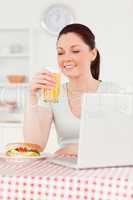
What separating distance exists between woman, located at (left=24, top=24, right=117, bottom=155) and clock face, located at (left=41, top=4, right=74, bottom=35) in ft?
7.53

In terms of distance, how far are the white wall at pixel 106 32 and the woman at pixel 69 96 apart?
2223mm

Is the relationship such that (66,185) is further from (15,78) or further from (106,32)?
(106,32)

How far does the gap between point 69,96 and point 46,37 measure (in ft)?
7.97

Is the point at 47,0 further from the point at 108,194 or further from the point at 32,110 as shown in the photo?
the point at 108,194

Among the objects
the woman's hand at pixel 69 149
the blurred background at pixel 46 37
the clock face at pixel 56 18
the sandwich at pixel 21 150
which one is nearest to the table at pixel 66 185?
the sandwich at pixel 21 150

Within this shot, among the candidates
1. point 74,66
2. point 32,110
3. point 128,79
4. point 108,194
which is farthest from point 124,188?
point 128,79

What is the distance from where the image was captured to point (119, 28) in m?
4.41

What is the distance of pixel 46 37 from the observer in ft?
14.7

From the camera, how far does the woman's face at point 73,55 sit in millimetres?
1987

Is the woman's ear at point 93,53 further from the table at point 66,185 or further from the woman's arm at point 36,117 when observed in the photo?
the table at point 66,185

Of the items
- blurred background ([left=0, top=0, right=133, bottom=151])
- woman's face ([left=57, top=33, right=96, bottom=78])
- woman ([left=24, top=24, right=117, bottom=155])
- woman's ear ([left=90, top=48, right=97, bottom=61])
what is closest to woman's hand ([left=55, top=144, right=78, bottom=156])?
woman ([left=24, top=24, right=117, bottom=155])

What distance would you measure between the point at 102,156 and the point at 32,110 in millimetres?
584

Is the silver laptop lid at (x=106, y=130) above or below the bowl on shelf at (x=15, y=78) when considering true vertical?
below

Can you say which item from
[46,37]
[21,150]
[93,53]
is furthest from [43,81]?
[46,37]
